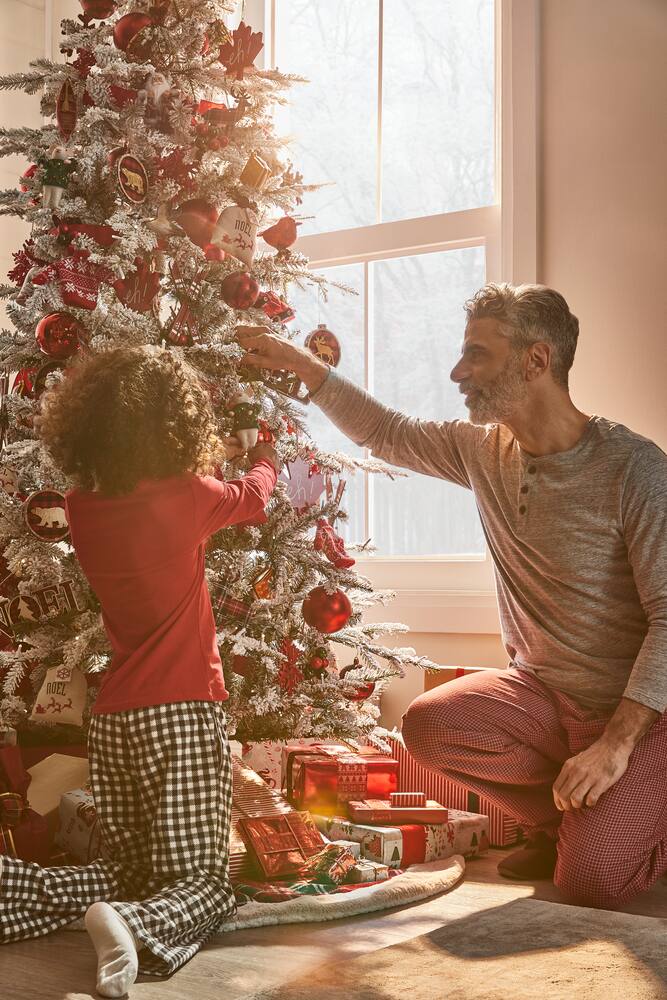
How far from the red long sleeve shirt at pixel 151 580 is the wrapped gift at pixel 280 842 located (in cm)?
42

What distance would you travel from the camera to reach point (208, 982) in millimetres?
1646

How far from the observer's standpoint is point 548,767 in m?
2.38

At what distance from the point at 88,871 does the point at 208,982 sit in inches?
14.7

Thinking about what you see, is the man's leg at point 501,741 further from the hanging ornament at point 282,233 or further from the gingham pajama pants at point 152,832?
the hanging ornament at point 282,233

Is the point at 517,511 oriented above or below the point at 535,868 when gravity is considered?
above

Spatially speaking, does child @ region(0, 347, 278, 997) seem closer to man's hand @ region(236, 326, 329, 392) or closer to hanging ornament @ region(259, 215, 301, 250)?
man's hand @ region(236, 326, 329, 392)

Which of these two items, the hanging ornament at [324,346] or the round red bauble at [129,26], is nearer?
the round red bauble at [129,26]

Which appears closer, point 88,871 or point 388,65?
point 88,871

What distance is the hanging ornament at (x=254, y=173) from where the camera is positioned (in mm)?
2426

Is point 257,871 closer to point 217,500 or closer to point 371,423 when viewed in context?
point 217,500

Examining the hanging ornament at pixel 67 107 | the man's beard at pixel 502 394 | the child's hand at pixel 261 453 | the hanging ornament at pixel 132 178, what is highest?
the hanging ornament at pixel 67 107

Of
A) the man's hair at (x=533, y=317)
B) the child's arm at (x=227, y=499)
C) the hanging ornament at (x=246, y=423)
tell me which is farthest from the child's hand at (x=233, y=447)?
the man's hair at (x=533, y=317)

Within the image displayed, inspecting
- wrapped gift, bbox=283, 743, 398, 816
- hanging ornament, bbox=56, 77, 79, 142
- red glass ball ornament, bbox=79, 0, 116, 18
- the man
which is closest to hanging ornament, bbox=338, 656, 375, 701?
the man

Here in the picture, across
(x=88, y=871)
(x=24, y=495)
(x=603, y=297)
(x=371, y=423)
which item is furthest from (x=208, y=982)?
(x=603, y=297)
